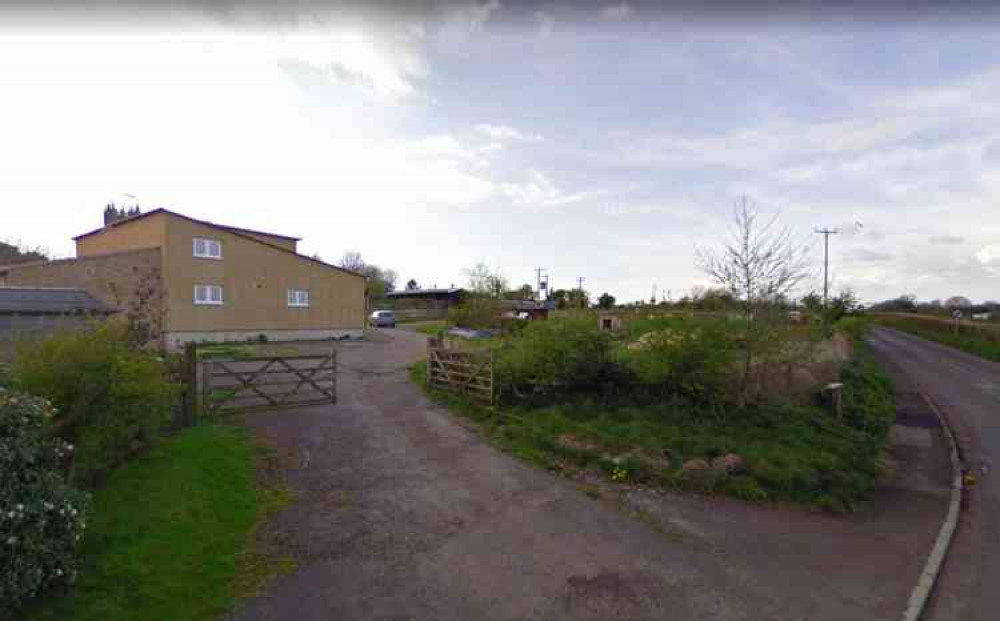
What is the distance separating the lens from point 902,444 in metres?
10.2

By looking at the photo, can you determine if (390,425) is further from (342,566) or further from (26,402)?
(26,402)

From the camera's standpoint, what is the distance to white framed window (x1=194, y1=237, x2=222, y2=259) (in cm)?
A: 2245

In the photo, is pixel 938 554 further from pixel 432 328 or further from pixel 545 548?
pixel 432 328

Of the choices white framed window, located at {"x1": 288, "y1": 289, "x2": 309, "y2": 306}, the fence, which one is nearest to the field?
the fence

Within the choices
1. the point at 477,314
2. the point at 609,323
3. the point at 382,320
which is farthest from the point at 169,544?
the point at 382,320

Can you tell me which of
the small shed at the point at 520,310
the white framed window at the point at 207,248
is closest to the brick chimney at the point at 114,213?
the white framed window at the point at 207,248

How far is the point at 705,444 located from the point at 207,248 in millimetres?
24952

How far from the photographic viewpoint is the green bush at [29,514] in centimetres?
311

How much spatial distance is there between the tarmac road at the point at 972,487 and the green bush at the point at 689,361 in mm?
4044

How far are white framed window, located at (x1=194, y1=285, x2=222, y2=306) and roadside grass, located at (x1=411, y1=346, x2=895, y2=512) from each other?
18255mm

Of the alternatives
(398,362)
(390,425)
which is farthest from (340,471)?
(398,362)

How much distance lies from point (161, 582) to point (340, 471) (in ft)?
9.85

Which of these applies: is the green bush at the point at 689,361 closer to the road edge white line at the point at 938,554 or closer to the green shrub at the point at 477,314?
the road edge white line at the point at 938,554

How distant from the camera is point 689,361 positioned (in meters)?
9.24
